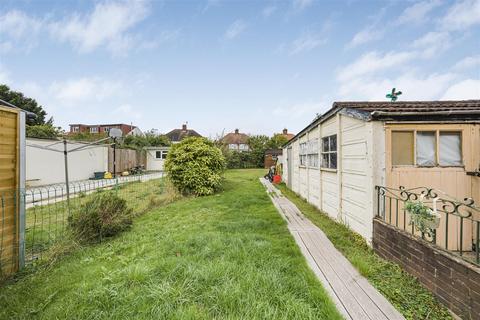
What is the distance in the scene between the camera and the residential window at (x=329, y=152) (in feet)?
20.5

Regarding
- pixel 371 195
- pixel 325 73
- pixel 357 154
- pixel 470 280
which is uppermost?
pixel 325 73

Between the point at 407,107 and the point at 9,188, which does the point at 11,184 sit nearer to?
the point at 9,188

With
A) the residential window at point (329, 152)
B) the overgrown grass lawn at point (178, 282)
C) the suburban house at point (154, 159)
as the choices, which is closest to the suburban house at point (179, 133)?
the suburban house at point (154, 159)

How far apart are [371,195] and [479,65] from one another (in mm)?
10976

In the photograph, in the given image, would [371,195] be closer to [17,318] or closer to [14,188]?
[17,318]

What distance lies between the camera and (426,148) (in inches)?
165

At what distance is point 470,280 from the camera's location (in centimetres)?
217

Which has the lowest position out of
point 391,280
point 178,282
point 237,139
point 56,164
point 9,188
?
point 391,280

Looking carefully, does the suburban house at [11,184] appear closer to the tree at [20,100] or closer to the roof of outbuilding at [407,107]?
the roof of outbuilding at [407,107]

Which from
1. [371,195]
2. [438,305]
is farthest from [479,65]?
[438,305]

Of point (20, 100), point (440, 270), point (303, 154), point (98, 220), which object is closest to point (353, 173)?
point (440, 270)

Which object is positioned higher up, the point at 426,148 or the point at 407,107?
the point at 407,107

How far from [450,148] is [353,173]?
1.61 meters

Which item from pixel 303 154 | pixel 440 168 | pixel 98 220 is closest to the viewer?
pixel 440 168
